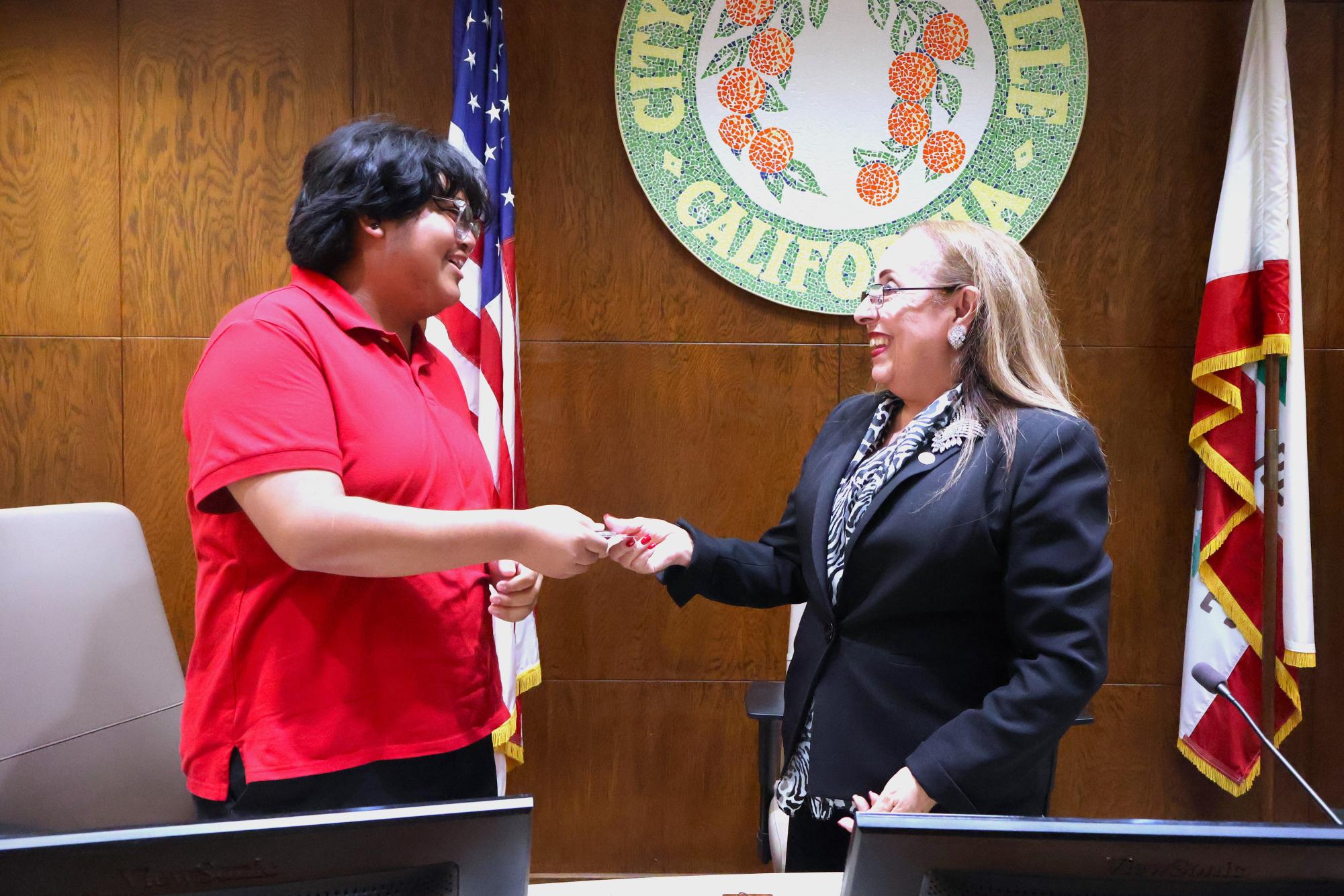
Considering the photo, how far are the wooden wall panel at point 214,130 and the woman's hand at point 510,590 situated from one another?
160 centimetres

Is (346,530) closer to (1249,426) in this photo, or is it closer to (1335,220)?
(1249,426)

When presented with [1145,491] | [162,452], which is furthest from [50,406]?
[1145,491]

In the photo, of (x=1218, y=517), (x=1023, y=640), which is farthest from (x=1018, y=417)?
(x=1218, y=517)

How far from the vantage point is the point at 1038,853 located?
2.37 feet

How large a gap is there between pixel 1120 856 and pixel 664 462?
214cm

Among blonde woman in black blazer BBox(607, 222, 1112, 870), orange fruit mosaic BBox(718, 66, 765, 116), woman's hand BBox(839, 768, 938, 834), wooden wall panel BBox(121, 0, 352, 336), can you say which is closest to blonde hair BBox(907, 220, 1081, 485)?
blonde woman in black blazer BBox(607, 222, 1112, 870)

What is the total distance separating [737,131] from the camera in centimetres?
270

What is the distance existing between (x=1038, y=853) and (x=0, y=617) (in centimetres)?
169

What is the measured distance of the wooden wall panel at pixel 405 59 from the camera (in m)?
2.68

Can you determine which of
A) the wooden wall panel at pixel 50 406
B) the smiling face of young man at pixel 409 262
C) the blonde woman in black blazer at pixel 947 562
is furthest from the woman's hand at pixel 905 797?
the wooden wall panel at pixel 50 406

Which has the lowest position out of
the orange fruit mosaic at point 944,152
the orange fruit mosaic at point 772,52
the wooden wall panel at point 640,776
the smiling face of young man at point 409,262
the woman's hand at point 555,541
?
the wooden wall panel at point 640,776

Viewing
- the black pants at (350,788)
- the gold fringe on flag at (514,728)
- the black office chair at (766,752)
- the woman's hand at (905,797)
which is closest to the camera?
the black pants at (350,788)

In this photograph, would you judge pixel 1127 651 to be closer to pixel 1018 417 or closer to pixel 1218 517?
pixel 1218 517

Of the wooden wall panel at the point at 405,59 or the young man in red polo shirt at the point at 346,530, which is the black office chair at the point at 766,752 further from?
the wooden wall panel at the point at 405,59
